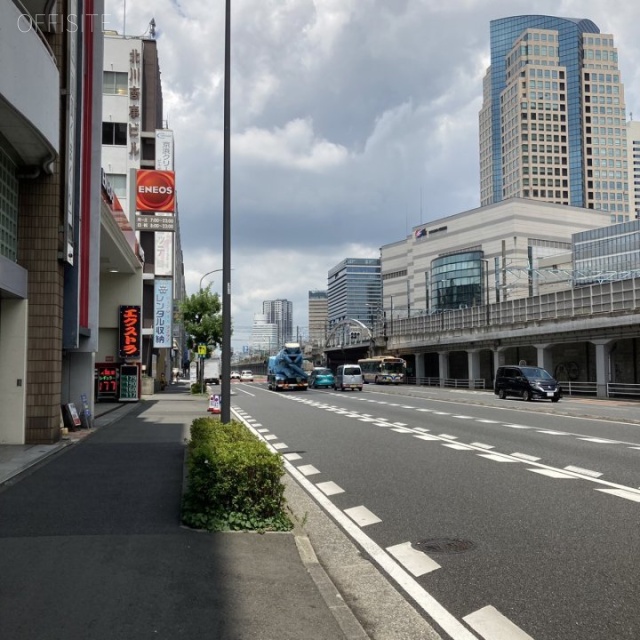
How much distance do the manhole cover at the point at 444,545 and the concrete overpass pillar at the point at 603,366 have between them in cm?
3467

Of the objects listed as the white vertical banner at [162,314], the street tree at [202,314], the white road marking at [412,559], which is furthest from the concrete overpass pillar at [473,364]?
the white road marking at [412,559]

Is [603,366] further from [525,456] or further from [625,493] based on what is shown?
[625,493]

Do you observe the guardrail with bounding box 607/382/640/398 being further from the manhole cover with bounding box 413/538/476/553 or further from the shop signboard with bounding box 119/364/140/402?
the manhole cover with bounding box 413/538/476/553

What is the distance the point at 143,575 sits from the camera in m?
4.96

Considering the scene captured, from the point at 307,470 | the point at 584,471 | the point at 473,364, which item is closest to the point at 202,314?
the point at 473,364

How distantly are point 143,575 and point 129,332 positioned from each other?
2749cm

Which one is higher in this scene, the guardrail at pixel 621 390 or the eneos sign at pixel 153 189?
the eneos sign at pixel 153 189

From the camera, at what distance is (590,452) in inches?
490

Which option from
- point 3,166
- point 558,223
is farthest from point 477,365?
point 558,223

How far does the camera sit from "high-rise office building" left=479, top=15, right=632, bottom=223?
167 metres

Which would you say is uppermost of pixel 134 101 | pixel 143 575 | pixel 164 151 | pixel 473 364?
pixel 134 101

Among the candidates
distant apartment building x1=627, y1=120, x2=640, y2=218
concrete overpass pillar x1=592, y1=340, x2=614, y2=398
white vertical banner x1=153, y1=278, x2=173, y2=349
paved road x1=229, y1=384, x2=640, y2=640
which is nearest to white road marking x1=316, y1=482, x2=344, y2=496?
paved road x1=229, y1=384, x2=640, y2=640

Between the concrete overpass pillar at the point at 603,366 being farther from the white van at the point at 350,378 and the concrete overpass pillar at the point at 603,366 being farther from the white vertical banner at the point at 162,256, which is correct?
the white vertical banner at the point at 162,256

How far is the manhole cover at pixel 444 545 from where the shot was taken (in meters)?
5.93
